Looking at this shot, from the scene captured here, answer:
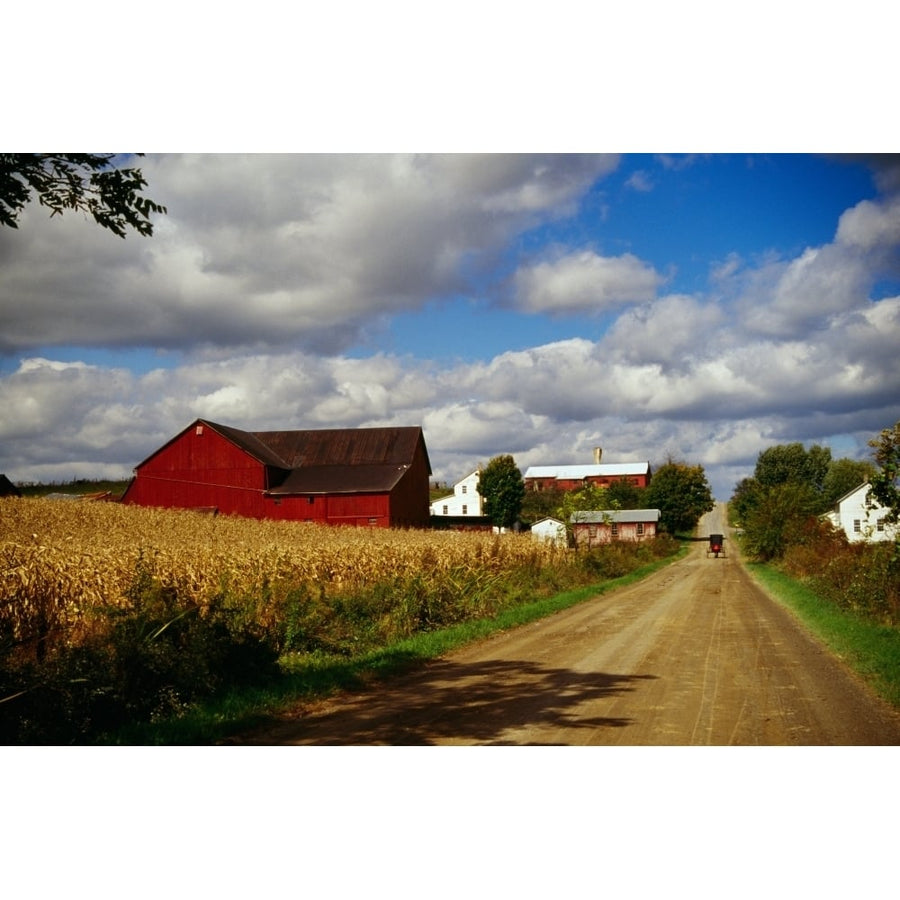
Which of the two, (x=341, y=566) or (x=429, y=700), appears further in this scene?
(x=341, y=566)

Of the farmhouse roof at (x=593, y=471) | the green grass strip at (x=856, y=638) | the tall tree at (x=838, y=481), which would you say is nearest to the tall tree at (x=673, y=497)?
the farmhouse roof at (x=593, y=471)

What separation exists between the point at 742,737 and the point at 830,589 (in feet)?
41.7

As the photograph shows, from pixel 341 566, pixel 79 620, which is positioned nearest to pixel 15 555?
pixel 79 620

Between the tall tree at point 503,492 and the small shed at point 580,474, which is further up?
the small shed at point 580,474

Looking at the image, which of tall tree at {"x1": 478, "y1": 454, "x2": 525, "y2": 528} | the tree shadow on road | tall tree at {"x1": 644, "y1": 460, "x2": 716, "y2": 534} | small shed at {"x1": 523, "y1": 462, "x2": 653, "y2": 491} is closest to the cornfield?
the tree shadow on road

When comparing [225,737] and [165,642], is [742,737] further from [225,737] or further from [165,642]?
[165,642]

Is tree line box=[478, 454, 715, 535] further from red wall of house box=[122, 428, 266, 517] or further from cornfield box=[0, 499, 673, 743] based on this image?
cornfield box=[0, 499, 673, 743]

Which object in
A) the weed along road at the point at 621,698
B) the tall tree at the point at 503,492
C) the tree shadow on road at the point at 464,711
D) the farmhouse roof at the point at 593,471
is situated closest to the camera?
the weed along road at the point at 621,698

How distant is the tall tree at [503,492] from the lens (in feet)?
224

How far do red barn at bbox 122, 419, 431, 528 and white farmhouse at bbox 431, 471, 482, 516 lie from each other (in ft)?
118

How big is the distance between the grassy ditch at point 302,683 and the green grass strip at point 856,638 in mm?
5826

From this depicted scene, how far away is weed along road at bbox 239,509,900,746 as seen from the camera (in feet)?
23.8

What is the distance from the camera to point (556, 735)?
287 inches

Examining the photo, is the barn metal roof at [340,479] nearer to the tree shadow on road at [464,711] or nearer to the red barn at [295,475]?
the red barn at [295,475]
